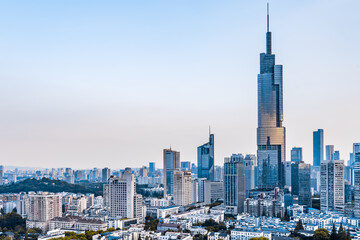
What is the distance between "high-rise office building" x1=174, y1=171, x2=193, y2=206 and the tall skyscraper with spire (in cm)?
788

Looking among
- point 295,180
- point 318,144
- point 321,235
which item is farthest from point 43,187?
point 318,144

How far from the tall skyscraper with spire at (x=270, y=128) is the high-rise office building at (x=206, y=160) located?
6.85m

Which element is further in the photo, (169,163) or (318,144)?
(318,144)

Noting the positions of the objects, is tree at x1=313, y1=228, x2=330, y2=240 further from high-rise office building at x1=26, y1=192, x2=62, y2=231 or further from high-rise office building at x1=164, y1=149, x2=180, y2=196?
high-rise office building at x1=164, y1=149, x2=180, y2=196

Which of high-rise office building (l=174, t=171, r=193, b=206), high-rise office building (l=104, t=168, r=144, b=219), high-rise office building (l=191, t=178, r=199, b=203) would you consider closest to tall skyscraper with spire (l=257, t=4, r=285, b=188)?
high-rise office building (l=191, t=178, r=199, b=203)

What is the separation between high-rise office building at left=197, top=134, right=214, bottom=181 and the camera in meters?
38.0

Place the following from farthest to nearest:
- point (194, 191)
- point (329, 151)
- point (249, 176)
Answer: point (329, 151), point (249, 176), point (194, 191)

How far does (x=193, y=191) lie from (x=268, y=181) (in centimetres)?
659

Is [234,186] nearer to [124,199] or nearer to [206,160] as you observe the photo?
[124,199]

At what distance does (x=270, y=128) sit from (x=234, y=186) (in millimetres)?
9682

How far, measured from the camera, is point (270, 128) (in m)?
31.9

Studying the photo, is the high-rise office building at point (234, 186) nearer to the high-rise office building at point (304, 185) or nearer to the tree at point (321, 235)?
the high-rise office building at point (304, 185)

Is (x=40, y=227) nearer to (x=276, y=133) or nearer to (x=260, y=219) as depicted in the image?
(x=260, y=219)

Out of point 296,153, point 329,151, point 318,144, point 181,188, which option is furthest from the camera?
point 318,144
